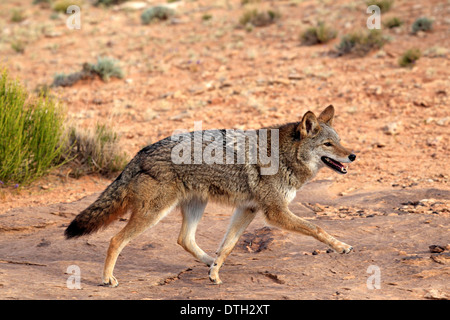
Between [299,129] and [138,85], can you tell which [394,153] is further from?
[138,85]

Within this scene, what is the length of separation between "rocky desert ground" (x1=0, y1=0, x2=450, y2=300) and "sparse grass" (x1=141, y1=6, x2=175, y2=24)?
339mm

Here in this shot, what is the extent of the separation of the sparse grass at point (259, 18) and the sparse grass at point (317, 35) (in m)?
3.06

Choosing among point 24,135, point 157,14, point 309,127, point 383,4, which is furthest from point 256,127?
point 157,14

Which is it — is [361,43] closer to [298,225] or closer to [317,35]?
[317,35]

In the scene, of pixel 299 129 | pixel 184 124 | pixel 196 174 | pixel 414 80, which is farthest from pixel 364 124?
pixel 196 174

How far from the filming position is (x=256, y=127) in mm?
12695

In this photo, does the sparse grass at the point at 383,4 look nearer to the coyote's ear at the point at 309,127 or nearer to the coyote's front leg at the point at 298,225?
the coyote's ear at the point at 309,127

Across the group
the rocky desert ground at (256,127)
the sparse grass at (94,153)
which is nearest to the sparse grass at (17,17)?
the rocky desert ground at (256,127)

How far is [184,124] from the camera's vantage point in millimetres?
13234

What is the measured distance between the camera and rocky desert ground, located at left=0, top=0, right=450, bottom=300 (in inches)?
222

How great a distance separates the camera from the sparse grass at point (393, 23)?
18.4 m

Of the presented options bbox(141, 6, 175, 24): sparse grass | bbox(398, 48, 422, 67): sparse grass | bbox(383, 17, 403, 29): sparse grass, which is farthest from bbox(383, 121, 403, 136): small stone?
bbox(141, 6, 175, 24): sparse grass

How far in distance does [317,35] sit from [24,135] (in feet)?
37.7

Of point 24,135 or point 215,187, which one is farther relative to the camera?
point 24,135
